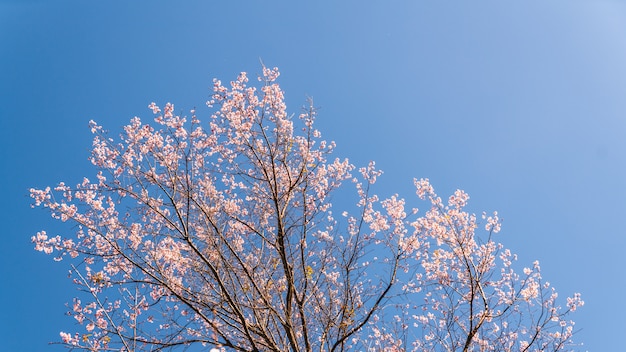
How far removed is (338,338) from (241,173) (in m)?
2.58

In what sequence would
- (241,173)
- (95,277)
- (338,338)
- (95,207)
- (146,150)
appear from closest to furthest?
(95,277) → (338,338) → (241,173) → (146,150) → (95,207)

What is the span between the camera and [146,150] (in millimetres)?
6430

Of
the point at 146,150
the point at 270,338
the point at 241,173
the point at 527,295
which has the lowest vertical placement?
the point at 270,338

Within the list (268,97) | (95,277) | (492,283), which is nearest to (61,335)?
(95,277)

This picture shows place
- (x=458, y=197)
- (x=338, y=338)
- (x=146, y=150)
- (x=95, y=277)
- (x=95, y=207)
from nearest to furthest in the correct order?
1. (x=95, y=277)
2. (x=338, y=338)
3. (x=146, y=150)
4. (x=95, y=207)
5. (x=458, y=197)

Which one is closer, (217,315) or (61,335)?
(217,315)

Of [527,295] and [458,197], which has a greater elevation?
[458,197]

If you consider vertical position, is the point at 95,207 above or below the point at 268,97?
below

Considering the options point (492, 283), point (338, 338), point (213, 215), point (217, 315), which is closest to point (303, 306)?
point (338, 338)

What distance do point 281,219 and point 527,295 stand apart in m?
4.09

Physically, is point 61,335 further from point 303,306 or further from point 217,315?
point 303,306

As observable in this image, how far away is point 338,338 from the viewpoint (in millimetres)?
5480

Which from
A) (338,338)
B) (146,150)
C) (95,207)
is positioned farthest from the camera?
(95,207)

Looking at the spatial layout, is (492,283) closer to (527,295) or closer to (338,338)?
(527,295)
